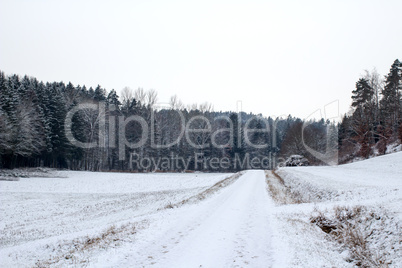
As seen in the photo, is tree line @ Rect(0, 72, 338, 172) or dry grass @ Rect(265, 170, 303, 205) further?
tree line @ Rect(0, 72, 338, 172)

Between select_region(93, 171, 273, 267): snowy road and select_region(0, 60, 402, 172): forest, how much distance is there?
1612 inches

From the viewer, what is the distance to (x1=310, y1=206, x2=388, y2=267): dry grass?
6.66m

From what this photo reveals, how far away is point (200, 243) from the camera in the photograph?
26.9ft

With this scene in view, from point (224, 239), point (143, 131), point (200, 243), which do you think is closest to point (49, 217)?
point (200, 243)

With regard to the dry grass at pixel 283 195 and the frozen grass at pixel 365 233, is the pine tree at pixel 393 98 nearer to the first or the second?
the dry grass at pixel 283 195

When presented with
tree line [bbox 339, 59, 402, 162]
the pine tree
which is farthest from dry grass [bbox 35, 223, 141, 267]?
the pine tree

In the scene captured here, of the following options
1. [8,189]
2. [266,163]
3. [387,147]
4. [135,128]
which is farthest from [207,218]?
[266,163]

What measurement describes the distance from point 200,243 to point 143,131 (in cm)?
6054

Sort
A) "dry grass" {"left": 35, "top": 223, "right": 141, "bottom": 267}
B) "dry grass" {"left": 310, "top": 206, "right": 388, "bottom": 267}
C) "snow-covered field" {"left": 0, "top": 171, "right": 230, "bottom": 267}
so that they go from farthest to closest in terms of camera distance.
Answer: "snow-covered field" {"left": 0, "top": 171, "right": 230, "bottom": 267} → "dry grass" {"left": 35, "top": 223, "right": 141, "bottom": 267} → "dry grass" {"left": 310, "top": 206, "right": 388, "bottom": 267}

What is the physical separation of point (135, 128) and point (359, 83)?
5338 cm

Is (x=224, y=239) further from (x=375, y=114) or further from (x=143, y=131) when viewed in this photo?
(x=143, y=131)

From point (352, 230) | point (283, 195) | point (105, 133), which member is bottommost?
point (283, 195)

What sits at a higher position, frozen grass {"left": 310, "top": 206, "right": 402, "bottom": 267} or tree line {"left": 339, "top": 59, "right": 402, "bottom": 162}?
tree line {"left": 339, "top": 59, "right": 402, "bottom": 162}

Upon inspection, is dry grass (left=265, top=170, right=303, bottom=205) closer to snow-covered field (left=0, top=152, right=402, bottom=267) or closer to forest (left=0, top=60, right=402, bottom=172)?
snow-covered field (left=0, top=152, right=402, bottom=267)
